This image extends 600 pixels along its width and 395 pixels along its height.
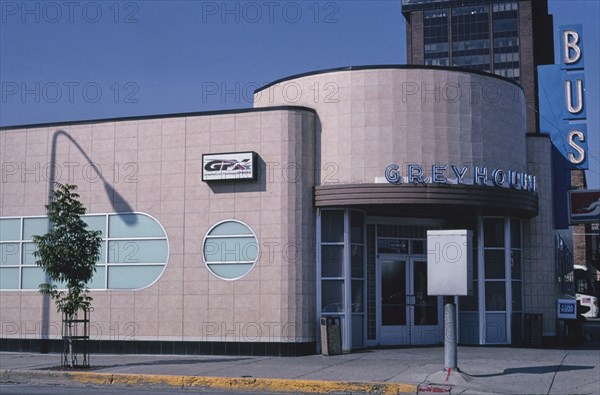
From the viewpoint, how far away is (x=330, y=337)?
19469 millimetres

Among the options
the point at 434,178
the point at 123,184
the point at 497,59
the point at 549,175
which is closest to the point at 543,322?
the point at 549,175

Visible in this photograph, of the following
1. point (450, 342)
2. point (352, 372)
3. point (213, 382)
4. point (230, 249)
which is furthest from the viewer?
point (230, 249)

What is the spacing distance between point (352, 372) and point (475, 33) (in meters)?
111

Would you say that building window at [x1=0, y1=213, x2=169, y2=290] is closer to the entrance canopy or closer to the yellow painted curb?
the entrance canopy

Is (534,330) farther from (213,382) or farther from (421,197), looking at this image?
(213,382)

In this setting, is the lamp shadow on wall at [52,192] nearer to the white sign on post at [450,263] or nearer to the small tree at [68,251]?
the small tree at [68,251]

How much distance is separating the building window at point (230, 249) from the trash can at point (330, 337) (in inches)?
89.5

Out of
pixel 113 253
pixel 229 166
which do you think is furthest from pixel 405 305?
pixel 113 253

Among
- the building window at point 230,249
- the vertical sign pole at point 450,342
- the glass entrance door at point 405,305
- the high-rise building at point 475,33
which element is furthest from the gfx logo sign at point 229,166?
the high-rise building at point 475,33

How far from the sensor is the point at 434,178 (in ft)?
64.2

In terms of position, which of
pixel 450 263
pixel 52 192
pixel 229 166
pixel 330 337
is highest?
pixel 229 166

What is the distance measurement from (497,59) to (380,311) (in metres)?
102

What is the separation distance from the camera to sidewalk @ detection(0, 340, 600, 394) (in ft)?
47.8

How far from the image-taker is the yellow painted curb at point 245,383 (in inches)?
567
